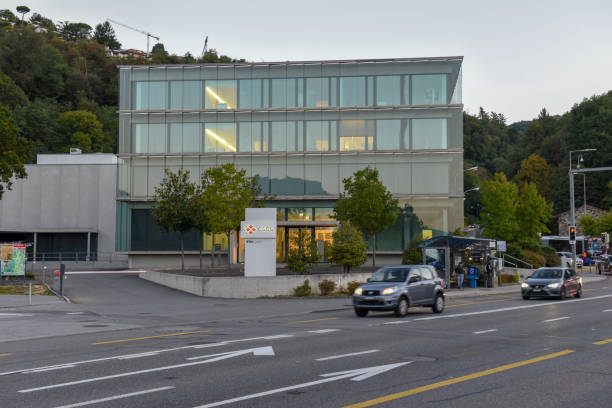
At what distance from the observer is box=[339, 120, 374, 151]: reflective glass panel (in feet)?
162

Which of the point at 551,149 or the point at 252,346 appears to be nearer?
the point at 252,346

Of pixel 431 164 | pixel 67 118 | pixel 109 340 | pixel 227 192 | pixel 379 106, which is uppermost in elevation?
pixel 67 118

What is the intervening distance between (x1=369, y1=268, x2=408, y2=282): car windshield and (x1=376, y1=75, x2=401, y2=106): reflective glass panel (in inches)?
1159

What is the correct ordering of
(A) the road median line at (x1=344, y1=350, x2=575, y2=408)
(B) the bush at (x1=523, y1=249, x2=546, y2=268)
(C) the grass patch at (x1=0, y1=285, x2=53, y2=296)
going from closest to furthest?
(A) the road median line at (x1=344, y1=350, x2=575, y2=408)
(C) the grass patch at (x1=0, y1=285, x2=53, y2=296)
(B) the bush at (x1=523, y1=249, x2=546, y2=268)

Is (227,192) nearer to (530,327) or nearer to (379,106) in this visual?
(379,106)

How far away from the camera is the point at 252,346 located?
13.8 metres

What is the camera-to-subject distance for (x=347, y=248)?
32531 mm

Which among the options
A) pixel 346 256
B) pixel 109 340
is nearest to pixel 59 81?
pixel 346 256

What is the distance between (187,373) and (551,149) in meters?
127

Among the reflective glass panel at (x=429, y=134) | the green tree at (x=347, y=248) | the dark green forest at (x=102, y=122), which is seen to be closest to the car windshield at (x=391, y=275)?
the green tree at (x=347, y=248)

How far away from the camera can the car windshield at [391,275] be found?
69.4 ft

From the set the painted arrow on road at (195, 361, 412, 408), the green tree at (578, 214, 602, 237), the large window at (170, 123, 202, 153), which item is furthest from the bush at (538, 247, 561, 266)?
the painted arrow on road at (195, 361, 412, 408)

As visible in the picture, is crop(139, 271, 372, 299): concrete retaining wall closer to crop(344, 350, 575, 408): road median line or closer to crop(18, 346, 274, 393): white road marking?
crop(18, 346, 274, 393): white road marking

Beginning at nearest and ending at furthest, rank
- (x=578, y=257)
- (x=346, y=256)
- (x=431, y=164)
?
(x=346, y=256) < (x=431, y=164) < (x=578, y=257)
